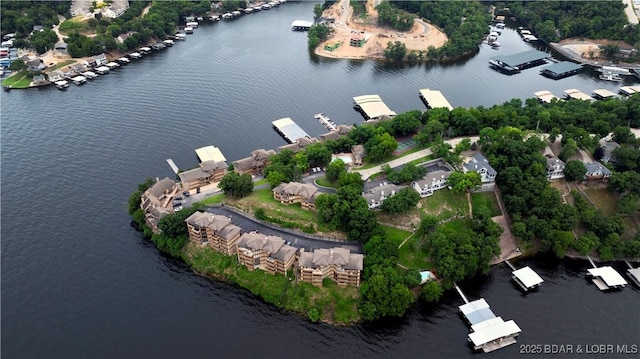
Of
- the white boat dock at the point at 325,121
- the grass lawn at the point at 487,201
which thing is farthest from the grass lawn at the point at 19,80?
the grass lawn at the point at 487,201

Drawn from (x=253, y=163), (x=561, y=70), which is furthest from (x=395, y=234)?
(x=561, y=70)

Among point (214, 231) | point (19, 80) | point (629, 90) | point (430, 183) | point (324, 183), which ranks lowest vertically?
point (629, 90)

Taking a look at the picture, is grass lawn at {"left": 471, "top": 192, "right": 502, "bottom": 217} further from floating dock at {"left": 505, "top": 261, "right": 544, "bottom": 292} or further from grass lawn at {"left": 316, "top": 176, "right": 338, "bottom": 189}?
grass lawn at {"left": 316, "top": 176, "right": 338, "bottom": 189}

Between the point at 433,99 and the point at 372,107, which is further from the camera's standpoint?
the point at 433,99

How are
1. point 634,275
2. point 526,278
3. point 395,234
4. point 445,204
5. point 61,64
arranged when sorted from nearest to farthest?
point 526,278 < point 634,275 < point 395,234 < point 445,204 < point 61,64

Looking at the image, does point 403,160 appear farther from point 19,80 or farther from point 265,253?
point 19,80

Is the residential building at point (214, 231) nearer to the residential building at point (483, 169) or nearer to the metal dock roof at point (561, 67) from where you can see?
the residential building at point (483, 169)
